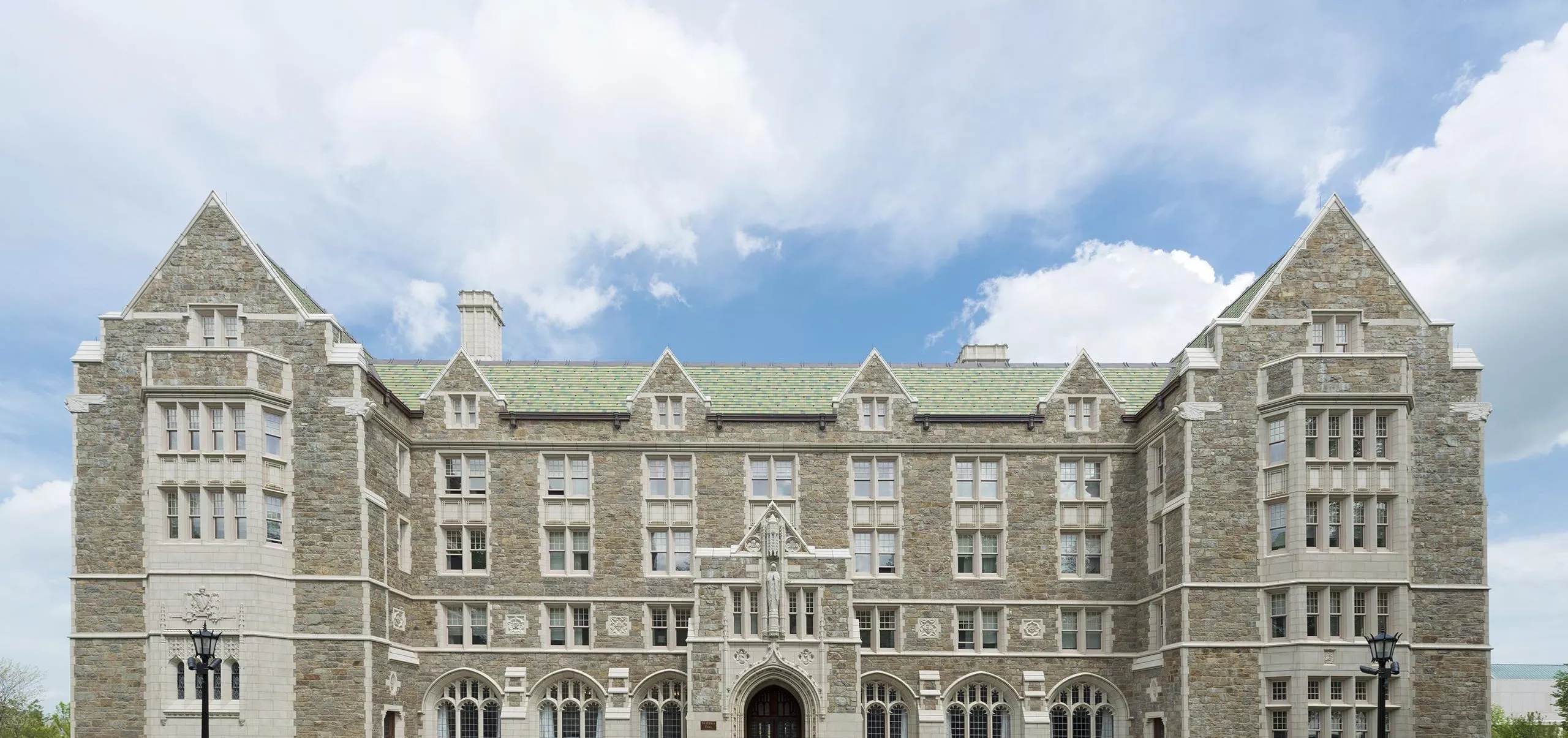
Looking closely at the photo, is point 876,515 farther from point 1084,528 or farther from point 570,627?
point 570,627

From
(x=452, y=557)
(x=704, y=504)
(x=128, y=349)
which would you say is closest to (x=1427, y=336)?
(x=704, y=504)

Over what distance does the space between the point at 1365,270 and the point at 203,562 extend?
35.8 m

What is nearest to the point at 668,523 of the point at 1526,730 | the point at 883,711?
the point at 883,711

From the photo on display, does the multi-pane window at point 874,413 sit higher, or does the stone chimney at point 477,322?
the stone chimney at point 477,322

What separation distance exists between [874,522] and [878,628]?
12.1ft

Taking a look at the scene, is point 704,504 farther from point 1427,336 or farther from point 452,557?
point 1427,336

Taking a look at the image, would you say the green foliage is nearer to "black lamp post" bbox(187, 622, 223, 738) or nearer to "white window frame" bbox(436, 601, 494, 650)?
"white window frame" bbox(436, 601, 494, 650)

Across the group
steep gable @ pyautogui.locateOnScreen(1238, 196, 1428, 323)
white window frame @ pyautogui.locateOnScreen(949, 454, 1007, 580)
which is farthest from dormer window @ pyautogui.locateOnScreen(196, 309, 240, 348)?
steep gable @ pyautogui.locateOnScreen(1238, 196, 1428, 323)

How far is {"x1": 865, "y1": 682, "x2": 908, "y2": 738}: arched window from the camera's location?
131ft

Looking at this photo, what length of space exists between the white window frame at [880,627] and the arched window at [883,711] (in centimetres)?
128

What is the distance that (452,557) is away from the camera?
4022 cm

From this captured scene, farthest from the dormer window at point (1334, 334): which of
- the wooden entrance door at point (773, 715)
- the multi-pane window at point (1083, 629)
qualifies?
Answer: the wooden entrance door at point (773, 715)

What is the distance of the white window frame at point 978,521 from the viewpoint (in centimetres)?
4053

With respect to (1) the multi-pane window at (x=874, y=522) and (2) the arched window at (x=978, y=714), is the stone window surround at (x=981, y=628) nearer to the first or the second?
(2) the arched window at (x=978, y=714)
